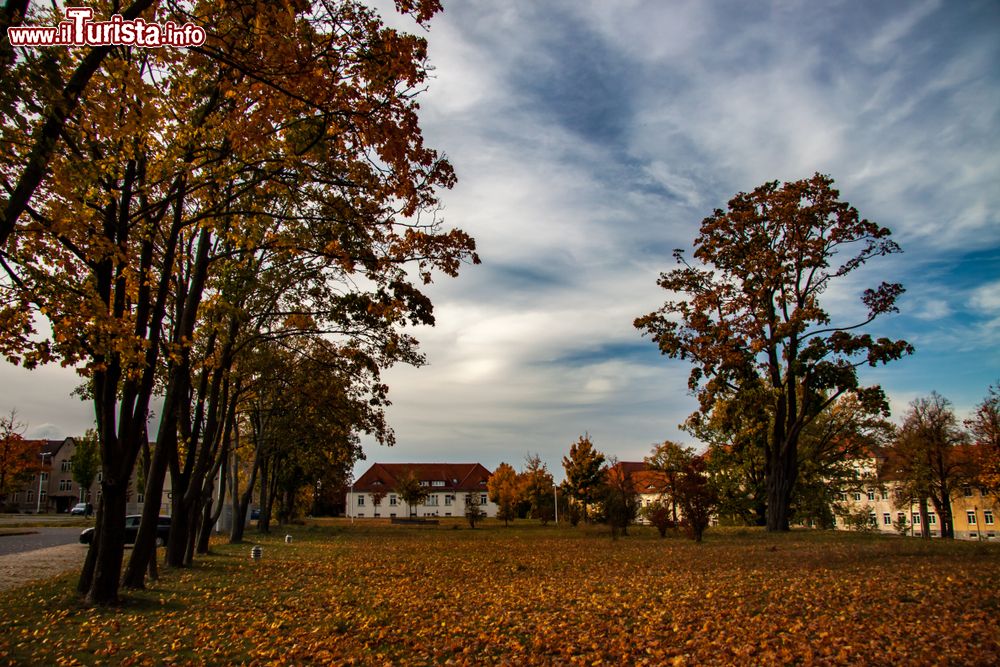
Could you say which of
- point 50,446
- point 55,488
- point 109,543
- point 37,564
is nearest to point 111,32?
point 109,543

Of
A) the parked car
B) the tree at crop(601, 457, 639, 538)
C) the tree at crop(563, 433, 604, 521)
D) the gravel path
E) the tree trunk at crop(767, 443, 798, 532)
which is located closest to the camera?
the gravel path

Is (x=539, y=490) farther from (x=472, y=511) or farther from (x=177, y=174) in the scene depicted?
(x=177, y=174)

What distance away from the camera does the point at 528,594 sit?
12039mm

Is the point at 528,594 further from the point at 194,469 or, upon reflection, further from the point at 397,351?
the point at 194,469

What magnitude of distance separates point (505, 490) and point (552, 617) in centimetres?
5452

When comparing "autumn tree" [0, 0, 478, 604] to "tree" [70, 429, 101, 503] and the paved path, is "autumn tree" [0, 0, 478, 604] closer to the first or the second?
the paved path

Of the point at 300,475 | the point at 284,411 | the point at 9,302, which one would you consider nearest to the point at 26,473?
the point at 300,475

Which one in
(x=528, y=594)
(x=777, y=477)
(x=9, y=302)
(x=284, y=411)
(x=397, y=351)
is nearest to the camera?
(x=9, y=302)

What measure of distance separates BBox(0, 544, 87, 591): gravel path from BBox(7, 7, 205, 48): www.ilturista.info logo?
476 inches

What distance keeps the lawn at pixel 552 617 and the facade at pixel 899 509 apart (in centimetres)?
3420

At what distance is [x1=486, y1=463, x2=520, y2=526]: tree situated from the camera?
62562 mm

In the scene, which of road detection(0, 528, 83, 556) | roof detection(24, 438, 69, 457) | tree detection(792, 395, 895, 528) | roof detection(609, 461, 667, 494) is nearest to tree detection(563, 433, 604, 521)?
roof detection(609, 461, 667, 494)

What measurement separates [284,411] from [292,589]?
12.7 metres

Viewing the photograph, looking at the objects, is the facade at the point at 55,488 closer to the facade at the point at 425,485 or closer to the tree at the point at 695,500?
the facade at the point at 425,485
